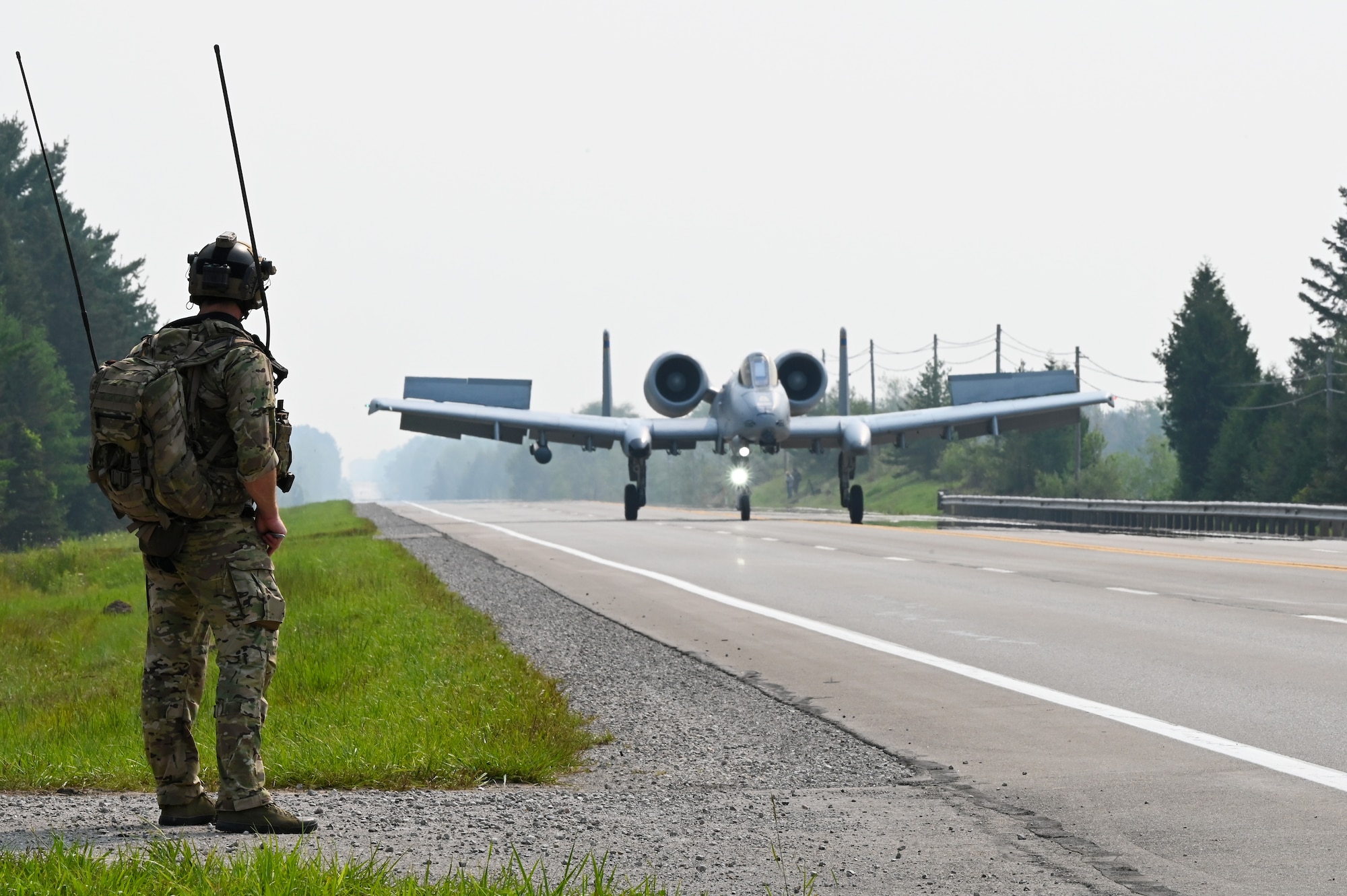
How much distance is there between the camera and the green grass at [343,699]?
628 cm

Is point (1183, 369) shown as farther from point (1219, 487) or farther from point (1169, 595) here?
point (1169, 595)

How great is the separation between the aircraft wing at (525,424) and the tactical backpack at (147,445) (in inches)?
1376

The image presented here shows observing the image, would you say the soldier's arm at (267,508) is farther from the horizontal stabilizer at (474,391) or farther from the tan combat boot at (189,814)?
the horizontal stabilizer at (474,391)

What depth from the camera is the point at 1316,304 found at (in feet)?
251

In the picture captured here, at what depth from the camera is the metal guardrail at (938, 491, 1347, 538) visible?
92.1 feet

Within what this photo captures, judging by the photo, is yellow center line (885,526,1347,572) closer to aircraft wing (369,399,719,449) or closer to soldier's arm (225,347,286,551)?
aircraft wing (369,399,719,449)

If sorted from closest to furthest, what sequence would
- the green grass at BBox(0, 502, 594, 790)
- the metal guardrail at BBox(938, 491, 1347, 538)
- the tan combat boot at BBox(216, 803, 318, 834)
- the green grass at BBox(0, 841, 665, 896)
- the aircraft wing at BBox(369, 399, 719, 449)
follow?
the green grass at BBox(0, 841, 665, 896) < the tan combat boot at BBox(216, 803, 318, 834) < the green grass at BBox(0, 502, 594, 790) < the metal guardrail at BBox(938, 491, 1347, 538) < the aircraft wing at BBox(369, 399, 719, 449)

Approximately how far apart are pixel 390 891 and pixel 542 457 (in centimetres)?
3514

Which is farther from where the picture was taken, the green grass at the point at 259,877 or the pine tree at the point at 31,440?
the pine tree at the point at 31,440

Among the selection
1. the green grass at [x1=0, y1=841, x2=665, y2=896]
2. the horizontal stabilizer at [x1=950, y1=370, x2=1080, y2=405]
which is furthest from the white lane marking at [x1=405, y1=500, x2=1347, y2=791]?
the horizontal stabilizer at [x1=950, y1=370, x2=1080, y2=405]

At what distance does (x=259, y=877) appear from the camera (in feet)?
13.0

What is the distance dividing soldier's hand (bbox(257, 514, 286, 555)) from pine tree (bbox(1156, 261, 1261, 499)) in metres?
61.3

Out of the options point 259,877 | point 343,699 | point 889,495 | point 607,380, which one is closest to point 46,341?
point 607,380

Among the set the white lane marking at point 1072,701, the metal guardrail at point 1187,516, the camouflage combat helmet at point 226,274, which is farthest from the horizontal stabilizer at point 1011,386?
the camouflage combat helmet at point 226,274
